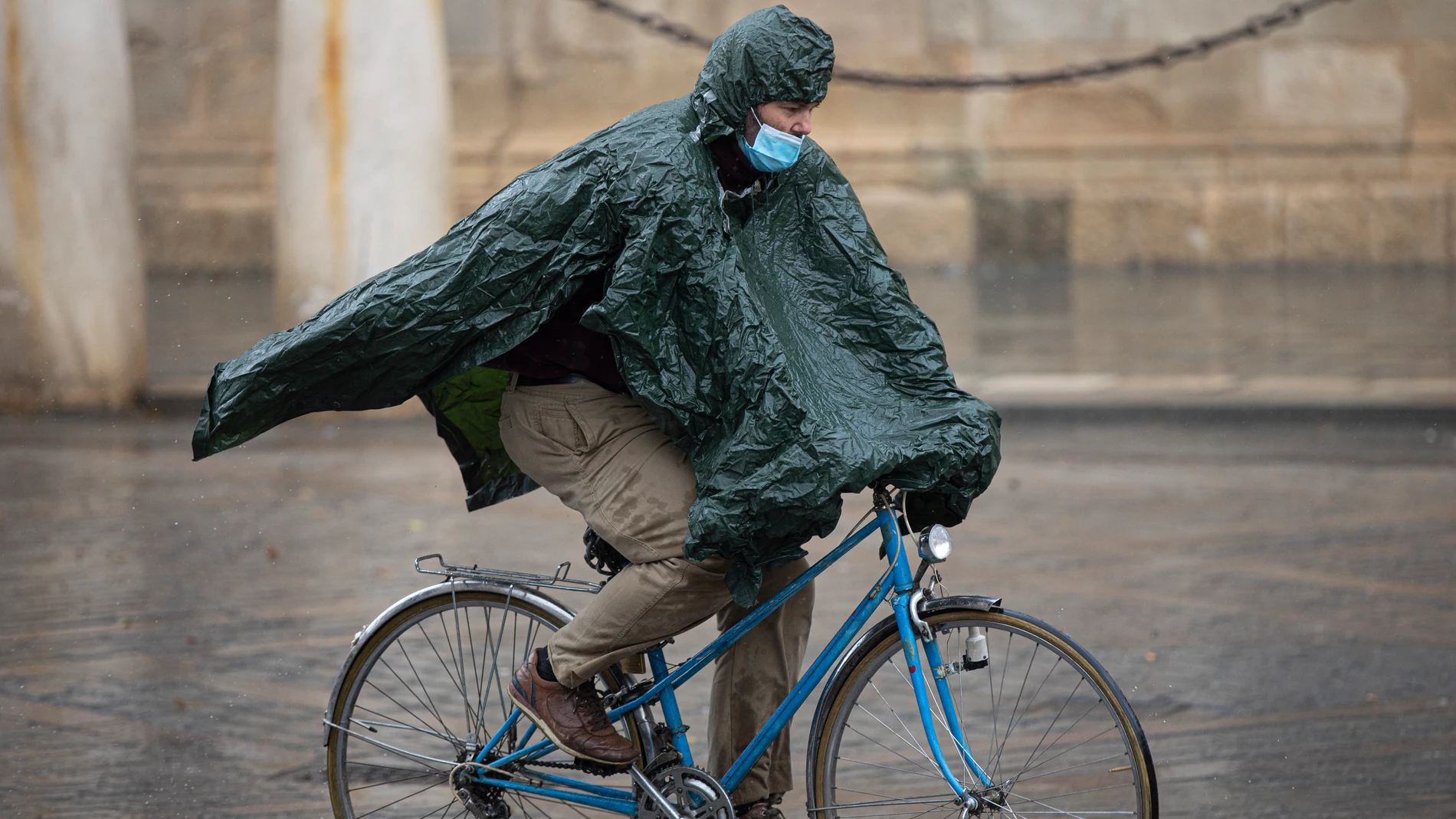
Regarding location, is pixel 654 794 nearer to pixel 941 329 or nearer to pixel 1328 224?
pixel 941 329

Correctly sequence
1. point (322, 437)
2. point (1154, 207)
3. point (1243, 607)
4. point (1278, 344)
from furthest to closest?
point (1154, 207) → point (1278, 344) → point (322, 437) → point (1243, 607)

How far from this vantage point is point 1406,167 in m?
15.2

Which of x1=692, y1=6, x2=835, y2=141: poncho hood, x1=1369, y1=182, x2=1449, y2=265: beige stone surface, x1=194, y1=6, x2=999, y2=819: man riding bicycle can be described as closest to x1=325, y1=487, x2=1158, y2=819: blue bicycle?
x1=194, y1=6, x2=999, y2=819: man riding bicycle

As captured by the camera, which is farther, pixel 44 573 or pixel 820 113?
pixel 820 113

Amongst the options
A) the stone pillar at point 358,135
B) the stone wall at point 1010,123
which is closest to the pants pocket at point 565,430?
the stone pillar at point 358,135

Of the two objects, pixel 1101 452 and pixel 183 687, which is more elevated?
pixel 183 687

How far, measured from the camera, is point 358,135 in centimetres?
932

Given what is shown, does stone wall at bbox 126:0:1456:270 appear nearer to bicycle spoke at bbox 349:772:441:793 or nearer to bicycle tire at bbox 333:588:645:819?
bicycle spoke at bbox 349:772:441:793

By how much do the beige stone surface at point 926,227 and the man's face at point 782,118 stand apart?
12.2 m

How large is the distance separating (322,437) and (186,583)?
3.07 metres

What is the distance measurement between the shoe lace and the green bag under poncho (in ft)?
1.33

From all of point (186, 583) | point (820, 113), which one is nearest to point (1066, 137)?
point (820, 113)

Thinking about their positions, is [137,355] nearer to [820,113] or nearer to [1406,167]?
[820,113]

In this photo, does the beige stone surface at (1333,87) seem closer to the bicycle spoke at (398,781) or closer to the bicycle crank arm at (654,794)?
the bicycle spoke at (398,781)
